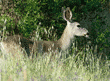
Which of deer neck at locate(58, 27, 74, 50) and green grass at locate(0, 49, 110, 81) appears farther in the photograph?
deer neck at locate(58, 27, 74, 50)

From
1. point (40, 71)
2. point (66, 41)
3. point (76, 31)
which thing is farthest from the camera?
point (76, 31)

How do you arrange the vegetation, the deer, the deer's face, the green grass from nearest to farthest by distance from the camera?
the green grass < the deer < the deer's face < the vegetation

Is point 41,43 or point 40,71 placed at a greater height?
point 41,43

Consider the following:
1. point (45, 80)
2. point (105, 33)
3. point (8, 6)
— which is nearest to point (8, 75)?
point (45, 80)

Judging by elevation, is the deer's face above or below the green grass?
above

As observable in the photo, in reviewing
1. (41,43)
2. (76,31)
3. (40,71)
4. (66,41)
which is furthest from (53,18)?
(40,71)

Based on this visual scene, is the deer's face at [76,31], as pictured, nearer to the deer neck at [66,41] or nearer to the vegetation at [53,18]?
the deer neck at [66,41]

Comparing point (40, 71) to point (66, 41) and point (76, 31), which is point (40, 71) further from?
point (76, 31)

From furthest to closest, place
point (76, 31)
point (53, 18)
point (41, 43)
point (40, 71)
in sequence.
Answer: point (53, 18) < point (76, 31) < point (41, 43) < point (40, 71)

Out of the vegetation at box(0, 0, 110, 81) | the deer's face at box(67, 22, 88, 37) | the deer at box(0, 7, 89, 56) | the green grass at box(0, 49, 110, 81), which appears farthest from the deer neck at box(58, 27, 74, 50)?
the green grass at box(0, 49, 110, 81)

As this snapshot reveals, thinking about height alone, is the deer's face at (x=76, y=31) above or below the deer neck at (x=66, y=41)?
above

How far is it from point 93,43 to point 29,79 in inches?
197

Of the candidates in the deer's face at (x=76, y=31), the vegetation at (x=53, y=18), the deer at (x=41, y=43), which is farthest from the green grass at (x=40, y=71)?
the vegetation at (x=53, y=18)

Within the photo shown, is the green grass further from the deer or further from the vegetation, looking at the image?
the vegetation
